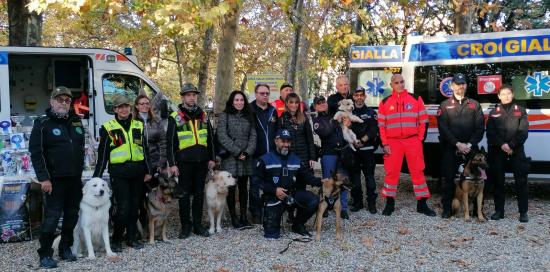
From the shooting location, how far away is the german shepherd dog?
23.0 feet

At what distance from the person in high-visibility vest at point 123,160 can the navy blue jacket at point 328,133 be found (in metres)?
2.62

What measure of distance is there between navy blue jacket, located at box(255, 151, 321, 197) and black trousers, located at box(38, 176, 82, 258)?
2.23m

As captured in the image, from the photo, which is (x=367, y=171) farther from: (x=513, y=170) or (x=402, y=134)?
(x=513, y=170)

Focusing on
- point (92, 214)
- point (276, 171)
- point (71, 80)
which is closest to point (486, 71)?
point (276, 171)

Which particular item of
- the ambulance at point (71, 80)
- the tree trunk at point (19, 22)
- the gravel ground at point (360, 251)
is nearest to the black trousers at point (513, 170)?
the gravel ground at point (360, 251)

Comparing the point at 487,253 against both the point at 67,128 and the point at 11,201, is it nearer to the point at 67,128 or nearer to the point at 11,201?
the point at 67,128

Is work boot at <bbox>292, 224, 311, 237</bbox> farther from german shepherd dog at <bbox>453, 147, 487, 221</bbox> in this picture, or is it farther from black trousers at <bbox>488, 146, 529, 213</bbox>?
black trousers at <bbox>488, 146, 529, 213</bbox>

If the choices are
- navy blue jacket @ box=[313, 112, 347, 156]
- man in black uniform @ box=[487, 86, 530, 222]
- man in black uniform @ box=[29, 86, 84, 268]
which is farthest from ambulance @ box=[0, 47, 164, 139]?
man in black uniform @ box=[487, 86, 530, 222]

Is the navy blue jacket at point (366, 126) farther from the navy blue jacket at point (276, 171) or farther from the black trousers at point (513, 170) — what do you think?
the black trousers at point (513, 170)

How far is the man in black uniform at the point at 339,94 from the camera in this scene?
773 cm

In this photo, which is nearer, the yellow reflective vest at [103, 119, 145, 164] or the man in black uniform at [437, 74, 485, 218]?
the yellow reflective vest at [103, 119, 145, 164]

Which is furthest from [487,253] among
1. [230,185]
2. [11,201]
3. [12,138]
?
[12,138]

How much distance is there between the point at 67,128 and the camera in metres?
5.40

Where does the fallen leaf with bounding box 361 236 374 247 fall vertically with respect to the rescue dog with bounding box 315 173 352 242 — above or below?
below
